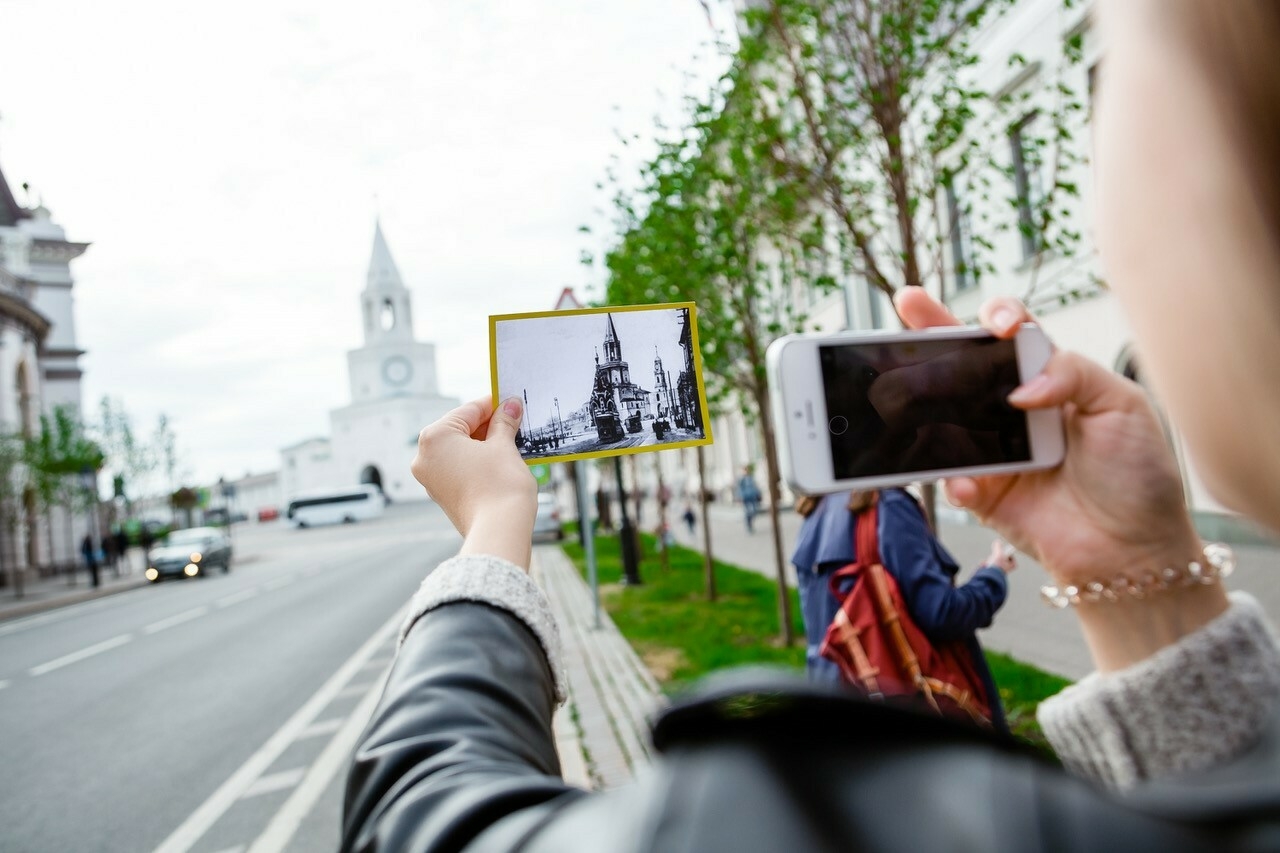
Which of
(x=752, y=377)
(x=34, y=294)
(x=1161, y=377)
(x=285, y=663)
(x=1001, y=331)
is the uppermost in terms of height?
(x=34, y=294)

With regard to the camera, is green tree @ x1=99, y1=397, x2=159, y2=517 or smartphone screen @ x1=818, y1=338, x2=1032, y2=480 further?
green tree @ x1=99, y1=397, x2=159, y2=517

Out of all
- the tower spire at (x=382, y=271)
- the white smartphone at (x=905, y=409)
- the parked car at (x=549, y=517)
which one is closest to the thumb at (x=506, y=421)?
the white smartphone at (x=905, y=409)

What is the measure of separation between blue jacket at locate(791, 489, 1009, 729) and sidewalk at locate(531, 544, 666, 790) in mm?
774

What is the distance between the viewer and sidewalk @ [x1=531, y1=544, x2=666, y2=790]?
550cm

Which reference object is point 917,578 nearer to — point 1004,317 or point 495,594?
point 1004,317

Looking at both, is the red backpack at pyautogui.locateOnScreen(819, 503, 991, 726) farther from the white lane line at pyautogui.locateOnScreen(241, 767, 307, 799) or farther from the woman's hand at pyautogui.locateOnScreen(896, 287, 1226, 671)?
the white lane line at pyautogui.locateOnScreen(241, 767, 307, 799)

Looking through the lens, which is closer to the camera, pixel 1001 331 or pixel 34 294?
pixel 1001 331

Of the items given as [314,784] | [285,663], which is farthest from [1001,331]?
[285,663]

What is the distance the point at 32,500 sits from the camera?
1321 inches

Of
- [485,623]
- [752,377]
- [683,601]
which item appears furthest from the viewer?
[683,601]

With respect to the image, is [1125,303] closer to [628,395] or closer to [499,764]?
[499,764]

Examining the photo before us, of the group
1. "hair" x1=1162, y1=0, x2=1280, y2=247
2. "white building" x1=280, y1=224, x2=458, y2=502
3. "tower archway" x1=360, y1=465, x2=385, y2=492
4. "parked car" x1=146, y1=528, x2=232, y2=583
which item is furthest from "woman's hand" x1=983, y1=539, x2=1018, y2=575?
"tower archway" x1=360, y1=465, x2=385, y2=492

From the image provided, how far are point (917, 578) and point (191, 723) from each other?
7.36 meters

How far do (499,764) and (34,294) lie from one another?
164 feet
